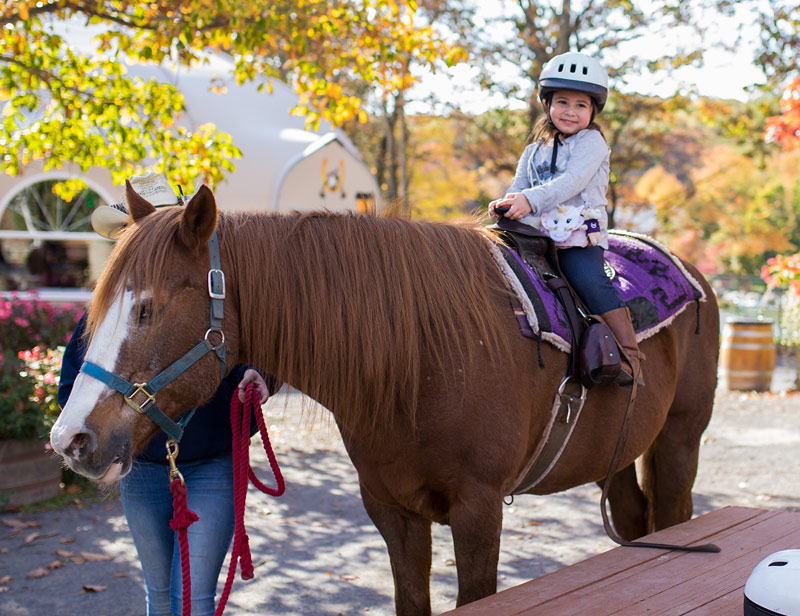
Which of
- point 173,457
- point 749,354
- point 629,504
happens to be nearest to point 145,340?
point 173,457

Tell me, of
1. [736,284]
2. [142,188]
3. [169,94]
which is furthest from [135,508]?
[736,284]

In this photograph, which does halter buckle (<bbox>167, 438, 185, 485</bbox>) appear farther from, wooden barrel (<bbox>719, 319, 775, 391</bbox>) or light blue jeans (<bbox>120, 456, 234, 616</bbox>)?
wooden barrel (<bbox>719, 319, 775, 391</bbox>)

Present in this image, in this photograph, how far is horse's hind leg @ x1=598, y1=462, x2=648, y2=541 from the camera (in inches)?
154

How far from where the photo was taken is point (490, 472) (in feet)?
7.74

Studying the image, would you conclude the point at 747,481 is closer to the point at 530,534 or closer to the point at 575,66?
the point at 530,534

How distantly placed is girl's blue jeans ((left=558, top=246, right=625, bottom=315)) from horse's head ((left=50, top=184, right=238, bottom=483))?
56.1 inches

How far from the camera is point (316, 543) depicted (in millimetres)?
5227

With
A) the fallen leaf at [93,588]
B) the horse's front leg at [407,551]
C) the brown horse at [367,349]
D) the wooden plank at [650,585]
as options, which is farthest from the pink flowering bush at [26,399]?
the wooden plank at [650,585]

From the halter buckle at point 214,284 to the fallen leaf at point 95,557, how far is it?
3.55m

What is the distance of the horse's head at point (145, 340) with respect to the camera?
1.87 m

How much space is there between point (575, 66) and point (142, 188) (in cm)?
180

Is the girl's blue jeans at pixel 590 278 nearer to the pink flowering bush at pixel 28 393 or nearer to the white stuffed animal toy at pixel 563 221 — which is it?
the white stuffed animal toy at pixel 563 221

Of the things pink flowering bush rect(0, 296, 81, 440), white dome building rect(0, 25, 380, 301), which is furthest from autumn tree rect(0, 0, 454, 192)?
white dome building rect(0, 25, 380, 301)

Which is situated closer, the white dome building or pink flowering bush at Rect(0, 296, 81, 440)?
pink flowering bush at Rect(0, 296, 81, 440)
